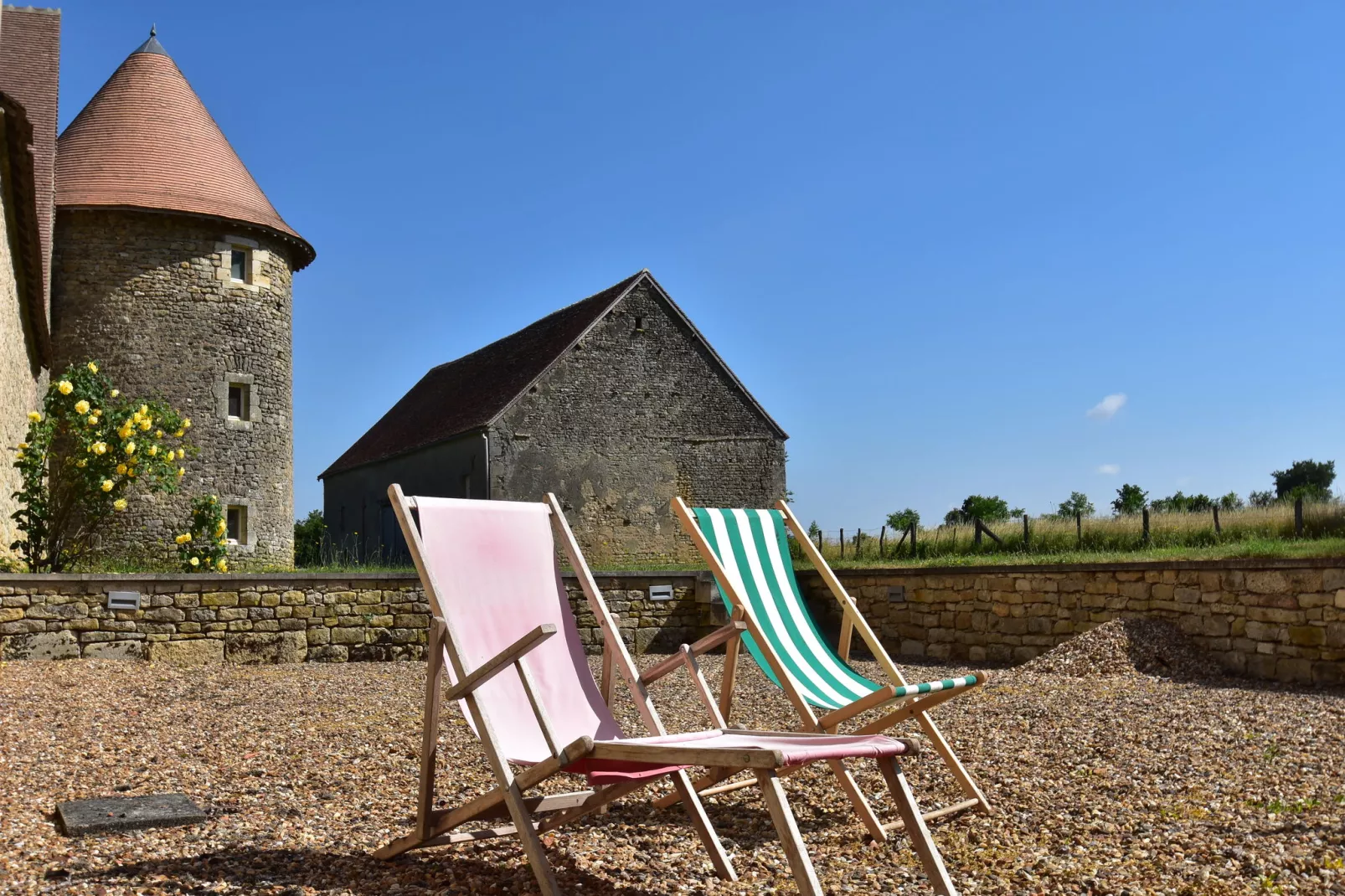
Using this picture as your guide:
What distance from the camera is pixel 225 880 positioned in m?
3.18

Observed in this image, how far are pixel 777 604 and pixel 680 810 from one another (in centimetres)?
112

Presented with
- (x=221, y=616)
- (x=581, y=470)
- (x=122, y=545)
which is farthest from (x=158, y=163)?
(x=221, y=616)

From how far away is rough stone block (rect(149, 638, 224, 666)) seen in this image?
9.22 metres

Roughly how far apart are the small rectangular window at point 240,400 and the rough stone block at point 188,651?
9257 mm

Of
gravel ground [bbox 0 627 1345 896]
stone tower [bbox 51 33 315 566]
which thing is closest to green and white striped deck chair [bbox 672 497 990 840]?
gravel ground [bbox 0 627 1345 896]

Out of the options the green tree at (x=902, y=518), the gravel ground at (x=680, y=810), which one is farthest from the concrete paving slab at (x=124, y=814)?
the green tree at (x=902, y=518)

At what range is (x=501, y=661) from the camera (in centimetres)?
316

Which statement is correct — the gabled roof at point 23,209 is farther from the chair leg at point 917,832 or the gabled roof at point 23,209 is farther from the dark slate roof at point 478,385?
the chair leg at point 917,832

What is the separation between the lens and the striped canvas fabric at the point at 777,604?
4457 mm

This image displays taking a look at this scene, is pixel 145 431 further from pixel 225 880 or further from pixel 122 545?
pixel 225 880

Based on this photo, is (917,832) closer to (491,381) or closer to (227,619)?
(227,619)

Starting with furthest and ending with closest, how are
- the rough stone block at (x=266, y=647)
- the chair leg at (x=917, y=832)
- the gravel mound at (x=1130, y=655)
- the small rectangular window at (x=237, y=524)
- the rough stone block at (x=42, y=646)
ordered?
the small rectangular window at (x=237, y=524)
the rough stone block at (x=266, y=647)
the rough stone block at (x=42, y=646)
the gravel mound at (x=1130, y=655)
the chair leg at (x=917, y=832)

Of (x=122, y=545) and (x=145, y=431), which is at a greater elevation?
(x=145, y=431)

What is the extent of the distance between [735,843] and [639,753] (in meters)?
1.11
